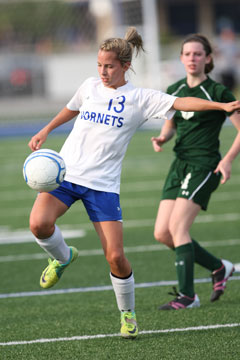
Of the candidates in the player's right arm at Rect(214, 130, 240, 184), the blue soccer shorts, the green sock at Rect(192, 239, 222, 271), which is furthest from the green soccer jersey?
the blue soccer shorts

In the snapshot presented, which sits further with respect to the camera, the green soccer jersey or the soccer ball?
the green soccer jersey

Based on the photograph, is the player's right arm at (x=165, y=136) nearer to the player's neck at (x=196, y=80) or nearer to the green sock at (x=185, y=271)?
the player's neck at (x=196, y=80)

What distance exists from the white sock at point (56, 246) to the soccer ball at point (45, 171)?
0.36 metres

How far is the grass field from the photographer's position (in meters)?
4.65

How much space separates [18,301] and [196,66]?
249 cm

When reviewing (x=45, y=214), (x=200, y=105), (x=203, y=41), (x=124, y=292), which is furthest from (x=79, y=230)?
(x=200, y=105)

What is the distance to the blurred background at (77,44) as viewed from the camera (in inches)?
982

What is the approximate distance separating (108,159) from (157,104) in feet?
1.67

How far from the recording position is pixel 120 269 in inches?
191

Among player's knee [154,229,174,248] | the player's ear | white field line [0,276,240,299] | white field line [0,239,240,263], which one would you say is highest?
the player's ear

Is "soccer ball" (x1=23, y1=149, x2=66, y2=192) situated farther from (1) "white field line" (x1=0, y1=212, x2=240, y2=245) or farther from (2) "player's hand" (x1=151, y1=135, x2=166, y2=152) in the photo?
(1) "white field line" (x1=0, y1=212, x2=240, y2=245)

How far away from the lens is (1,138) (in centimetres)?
2361

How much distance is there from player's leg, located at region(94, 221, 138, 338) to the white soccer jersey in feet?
0.91

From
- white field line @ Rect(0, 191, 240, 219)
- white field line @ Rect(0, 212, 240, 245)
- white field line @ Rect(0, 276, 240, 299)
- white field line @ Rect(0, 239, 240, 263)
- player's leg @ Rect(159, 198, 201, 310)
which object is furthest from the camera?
white field line @ Rect(0, 191, 240, 219)
